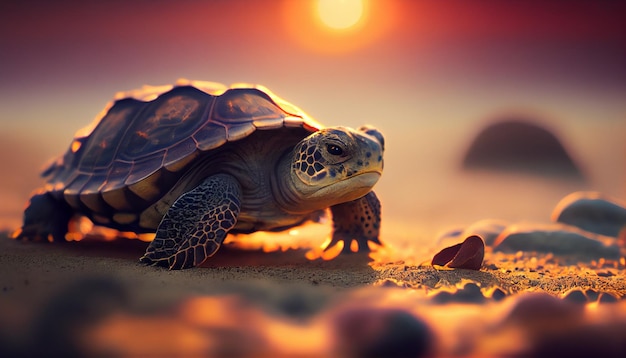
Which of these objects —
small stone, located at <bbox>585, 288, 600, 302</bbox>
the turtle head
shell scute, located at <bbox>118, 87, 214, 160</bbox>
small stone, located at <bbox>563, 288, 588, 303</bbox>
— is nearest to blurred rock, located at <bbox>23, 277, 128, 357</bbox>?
the turtle head

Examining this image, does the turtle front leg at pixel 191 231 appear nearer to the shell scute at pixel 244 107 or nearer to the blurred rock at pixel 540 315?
the shell scute at pixel 244 107

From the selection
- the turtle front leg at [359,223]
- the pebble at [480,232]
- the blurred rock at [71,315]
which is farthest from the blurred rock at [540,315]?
the pebble at [480,232]

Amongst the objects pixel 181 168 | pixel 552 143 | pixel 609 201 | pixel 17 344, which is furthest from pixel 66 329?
pixel 552 143

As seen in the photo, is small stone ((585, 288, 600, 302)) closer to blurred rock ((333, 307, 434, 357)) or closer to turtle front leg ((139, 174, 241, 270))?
blurred rock ((333, 307, 434, 357))

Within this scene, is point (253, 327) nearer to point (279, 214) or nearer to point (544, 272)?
point (279, 214)

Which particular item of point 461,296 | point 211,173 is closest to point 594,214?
point 461,296

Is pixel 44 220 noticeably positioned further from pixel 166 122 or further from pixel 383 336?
pixel 383 336
